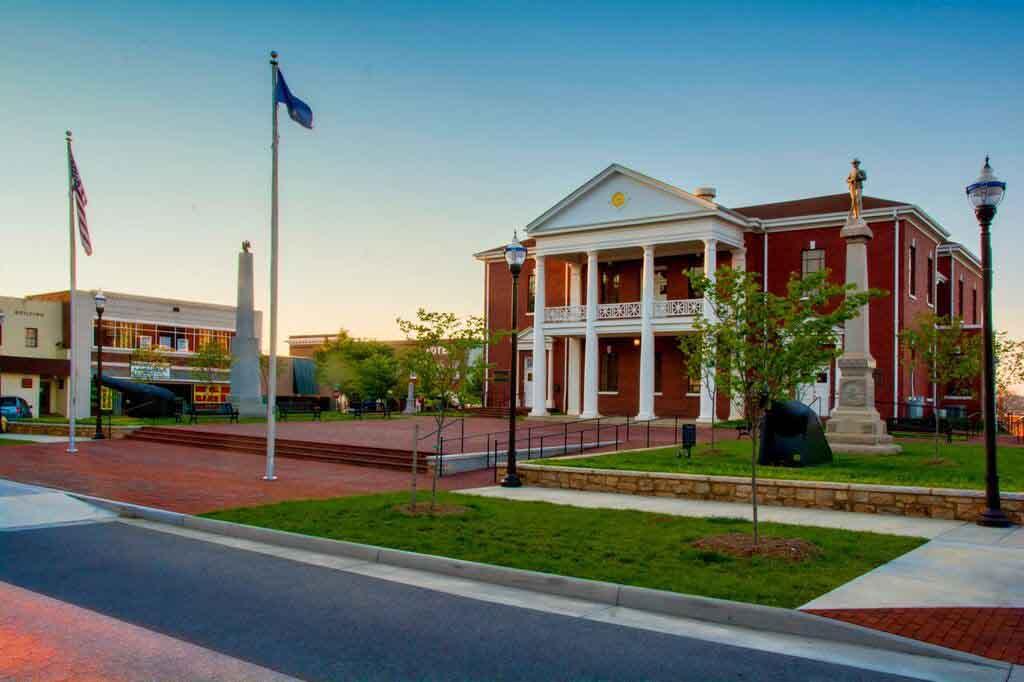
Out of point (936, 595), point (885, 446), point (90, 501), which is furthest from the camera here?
point (885, 446)

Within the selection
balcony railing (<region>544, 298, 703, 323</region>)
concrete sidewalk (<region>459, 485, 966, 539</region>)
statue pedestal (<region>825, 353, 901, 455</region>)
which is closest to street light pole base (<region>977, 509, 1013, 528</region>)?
concrete sidewalk (<region>459, 485, 966, 539</region>)

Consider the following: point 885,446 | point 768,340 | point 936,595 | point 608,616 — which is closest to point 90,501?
point 608,616

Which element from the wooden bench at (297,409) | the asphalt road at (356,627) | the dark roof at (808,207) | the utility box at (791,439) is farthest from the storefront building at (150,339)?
the asphalt road at (356,627)

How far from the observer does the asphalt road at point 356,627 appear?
6.14m

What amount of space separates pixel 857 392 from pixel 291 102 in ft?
51.8

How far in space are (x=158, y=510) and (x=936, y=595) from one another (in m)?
11.3

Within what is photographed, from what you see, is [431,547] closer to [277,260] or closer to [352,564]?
[352,564]

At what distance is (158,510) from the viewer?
1338 cm

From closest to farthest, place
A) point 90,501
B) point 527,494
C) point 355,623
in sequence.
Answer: point 355,623 < point 90,501 < point 527,494

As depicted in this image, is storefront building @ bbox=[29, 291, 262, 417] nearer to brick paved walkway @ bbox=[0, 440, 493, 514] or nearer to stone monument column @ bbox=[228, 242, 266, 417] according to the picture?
stone monument column @ bbox=[228, 242, 266, 417]

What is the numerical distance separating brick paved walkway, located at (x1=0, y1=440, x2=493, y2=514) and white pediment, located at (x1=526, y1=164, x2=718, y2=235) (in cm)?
1988

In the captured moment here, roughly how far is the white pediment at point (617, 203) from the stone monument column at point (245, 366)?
14.8 metres

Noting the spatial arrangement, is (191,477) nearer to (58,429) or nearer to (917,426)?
(58,429)

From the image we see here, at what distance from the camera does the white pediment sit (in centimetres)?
3591
